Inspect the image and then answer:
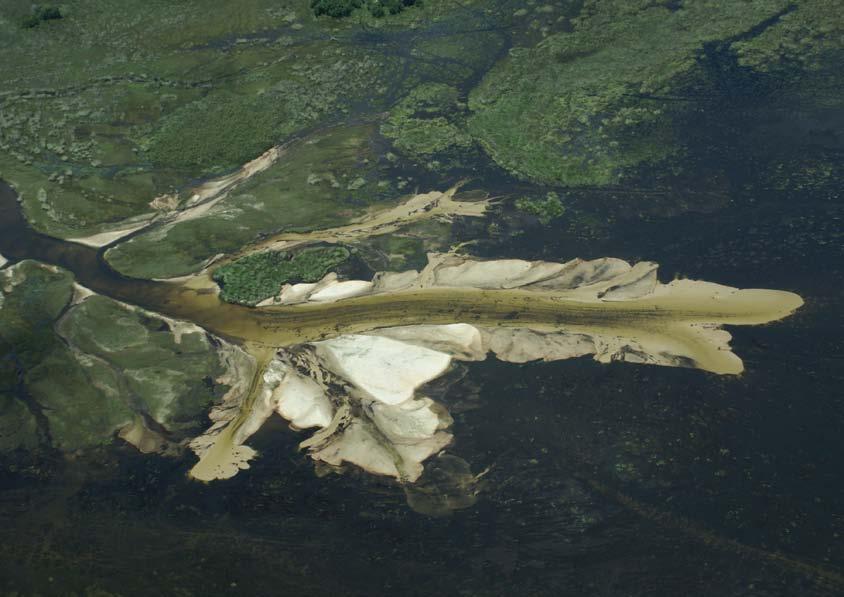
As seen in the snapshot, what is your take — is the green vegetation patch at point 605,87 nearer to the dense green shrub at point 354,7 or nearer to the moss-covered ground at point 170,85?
the moss-covered ground at point 170,85

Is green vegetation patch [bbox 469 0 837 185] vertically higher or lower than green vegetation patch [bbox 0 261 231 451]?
higher

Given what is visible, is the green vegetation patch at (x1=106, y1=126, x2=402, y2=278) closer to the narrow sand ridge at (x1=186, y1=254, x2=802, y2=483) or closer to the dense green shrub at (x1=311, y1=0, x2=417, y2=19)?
the narrow sand ridge at (x1=186, y1=254, x2=802, y2=483)

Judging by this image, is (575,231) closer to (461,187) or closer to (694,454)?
(461,187)

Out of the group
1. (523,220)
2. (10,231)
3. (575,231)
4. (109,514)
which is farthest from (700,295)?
(10,231)

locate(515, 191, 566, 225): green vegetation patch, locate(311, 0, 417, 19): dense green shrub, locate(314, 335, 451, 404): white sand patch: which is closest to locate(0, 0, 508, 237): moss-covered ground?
locate(311, 0, 417, 19): dense green shrub

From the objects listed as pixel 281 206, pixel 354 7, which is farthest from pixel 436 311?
pixel 354 7
